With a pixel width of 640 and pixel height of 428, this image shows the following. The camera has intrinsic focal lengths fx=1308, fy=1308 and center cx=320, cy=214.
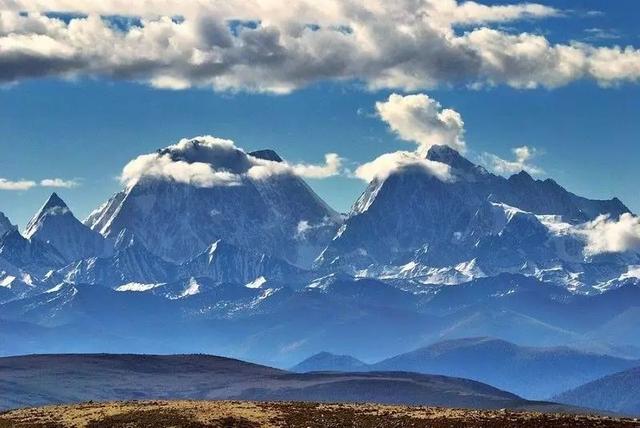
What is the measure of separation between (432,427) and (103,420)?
32305mm

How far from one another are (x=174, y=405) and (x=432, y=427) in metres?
31.1

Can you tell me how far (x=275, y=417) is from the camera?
430 feet

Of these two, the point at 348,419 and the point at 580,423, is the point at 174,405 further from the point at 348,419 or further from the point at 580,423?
the point at 580,423

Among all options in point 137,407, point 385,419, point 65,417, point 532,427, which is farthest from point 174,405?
point 532,427

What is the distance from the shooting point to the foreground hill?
12719 cm

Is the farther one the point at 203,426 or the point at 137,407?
the point at 137,407

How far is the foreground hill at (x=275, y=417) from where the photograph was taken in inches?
5007

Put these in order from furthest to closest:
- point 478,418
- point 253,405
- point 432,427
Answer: point 253,405
point 478,418
point 432,427

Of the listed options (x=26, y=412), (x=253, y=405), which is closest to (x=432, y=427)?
(x=253, y=405)

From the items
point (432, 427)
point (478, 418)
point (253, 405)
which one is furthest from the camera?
point (253, 405)

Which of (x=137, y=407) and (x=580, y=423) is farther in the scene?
(x=137, y=407)

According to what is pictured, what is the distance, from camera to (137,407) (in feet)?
459

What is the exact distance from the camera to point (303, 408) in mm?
139875

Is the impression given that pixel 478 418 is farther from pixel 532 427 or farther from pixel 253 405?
pixel 253 405
